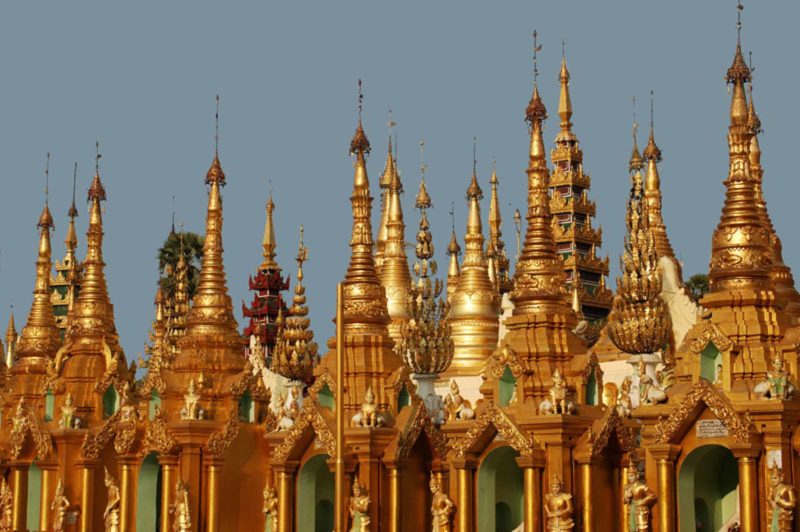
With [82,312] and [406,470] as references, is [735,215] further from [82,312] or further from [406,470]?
[82,312]

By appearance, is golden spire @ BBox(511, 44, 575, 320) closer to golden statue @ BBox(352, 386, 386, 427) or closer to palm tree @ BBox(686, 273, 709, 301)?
golden statue @ BBox(352, 386, 386, 427)

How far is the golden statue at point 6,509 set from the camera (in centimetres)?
4669

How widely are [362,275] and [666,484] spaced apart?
9399mm

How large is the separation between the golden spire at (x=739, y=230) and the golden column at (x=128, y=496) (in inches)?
632

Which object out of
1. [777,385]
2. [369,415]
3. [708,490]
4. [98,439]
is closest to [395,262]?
[98,439]

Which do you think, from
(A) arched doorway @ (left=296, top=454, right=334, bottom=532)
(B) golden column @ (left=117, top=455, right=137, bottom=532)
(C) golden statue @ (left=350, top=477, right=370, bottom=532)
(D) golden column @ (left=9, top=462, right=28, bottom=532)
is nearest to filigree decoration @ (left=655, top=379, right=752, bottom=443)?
(C) golden statue @ (left=350, top=477, right=370, bottom=532)

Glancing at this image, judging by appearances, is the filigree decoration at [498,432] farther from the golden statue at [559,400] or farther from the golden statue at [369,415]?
the golden statue at [369,415]

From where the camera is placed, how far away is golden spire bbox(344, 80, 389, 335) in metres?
37.5

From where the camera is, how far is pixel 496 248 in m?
70.5

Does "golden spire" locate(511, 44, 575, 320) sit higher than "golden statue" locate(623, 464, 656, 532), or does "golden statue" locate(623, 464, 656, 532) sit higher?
"golden spire" locate(511, 44, 575, 320)

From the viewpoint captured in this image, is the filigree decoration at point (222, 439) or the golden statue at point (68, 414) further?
the golden statue at point (68, 414)

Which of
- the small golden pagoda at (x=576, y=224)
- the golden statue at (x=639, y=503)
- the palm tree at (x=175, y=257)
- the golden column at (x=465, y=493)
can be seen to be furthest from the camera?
the palm tree at (x=175, y=257)

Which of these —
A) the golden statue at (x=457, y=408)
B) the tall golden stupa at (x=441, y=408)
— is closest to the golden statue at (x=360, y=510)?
the tall golden stupa at (x=441, y=408)

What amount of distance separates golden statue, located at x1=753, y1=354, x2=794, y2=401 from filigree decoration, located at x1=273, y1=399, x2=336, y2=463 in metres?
9.56
